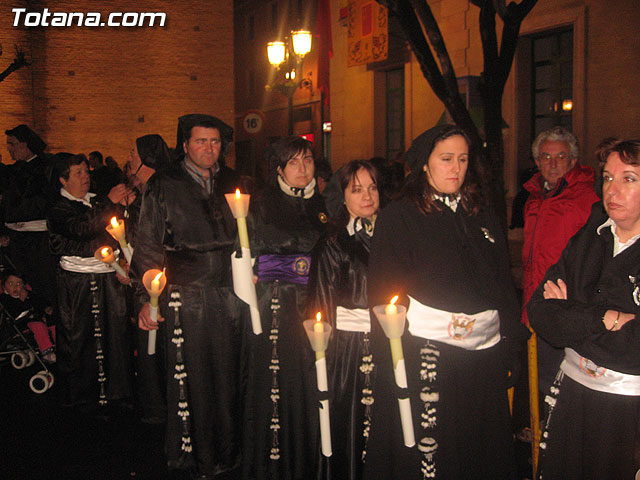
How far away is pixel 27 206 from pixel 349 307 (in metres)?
5.38

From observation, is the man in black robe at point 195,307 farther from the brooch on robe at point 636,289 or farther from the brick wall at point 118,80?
the brick wall at point 118,80

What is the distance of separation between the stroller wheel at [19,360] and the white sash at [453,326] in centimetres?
531

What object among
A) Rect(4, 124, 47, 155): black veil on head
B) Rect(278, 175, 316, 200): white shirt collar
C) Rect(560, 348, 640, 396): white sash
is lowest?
Rect(560, 348, 640, 396): white sash

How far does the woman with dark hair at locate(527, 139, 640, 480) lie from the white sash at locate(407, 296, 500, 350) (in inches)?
9.3

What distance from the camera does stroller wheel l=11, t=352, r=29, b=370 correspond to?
682 cm

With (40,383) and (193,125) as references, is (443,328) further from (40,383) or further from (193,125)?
(40,383)

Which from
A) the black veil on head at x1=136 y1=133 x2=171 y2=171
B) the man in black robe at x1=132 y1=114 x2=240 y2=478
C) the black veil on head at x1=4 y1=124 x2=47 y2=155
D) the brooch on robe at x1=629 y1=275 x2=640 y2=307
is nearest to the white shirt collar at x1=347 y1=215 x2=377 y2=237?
the man in black robe at x1=132 y1=114 x2=240 y2=478

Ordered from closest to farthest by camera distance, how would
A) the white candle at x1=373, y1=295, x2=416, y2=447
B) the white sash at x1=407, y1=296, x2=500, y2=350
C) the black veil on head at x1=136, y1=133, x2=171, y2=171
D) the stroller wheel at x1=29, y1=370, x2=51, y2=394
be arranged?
the white candle at x1=373, y1=295, x2=416, y2=447 < the white sash at x1=407, y1=296, x2=500, y2=350 < the black veil on head at x1=136, y1=133, x2=171, y2=171 < the stroller wheel at x1=29, y1=370, x2=51, y2=394

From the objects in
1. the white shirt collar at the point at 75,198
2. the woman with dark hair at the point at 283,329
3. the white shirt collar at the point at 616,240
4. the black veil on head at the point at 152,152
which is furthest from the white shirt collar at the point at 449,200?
the white shirt collar at the point at 75,198

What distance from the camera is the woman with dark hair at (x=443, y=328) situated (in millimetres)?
3004

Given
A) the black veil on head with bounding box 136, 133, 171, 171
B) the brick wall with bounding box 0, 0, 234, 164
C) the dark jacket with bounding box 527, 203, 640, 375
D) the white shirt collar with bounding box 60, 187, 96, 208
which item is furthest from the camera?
the brick wall with bounding box 0, 0, 234, 164

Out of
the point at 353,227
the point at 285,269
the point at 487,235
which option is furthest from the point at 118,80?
the point at 487,235

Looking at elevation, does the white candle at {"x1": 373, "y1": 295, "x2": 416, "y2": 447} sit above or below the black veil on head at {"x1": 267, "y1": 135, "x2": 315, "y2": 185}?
below

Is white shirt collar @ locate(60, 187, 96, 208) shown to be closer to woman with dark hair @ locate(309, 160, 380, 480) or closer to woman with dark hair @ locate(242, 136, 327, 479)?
woman with dark hair @ locate(242, 136, 327, 479)
